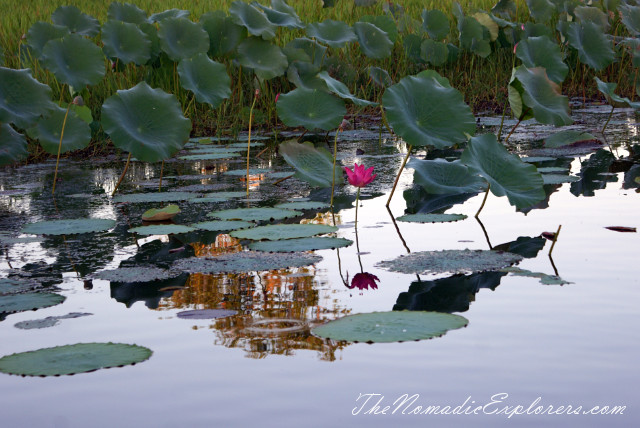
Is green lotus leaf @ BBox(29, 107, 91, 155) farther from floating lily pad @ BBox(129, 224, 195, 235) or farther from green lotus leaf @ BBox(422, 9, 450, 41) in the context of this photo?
Answer: green lotus leaf @ BBox(422, 9, 450, 41)

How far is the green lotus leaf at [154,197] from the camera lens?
11.2 ft

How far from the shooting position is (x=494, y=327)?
1.77 m

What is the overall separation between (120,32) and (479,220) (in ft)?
8.35

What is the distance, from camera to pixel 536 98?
3.67 meters

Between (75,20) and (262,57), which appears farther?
(75,20)

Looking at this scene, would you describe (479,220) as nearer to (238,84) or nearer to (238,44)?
(238,44)

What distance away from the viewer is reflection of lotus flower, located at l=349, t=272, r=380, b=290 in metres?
2.12

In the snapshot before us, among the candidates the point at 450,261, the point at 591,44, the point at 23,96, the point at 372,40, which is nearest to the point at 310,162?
the point at 23,96

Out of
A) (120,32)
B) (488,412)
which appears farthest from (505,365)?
(120,32)

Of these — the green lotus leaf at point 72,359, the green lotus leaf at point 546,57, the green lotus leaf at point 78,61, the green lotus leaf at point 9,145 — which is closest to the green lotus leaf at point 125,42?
the green lotus leaf at point 78,61

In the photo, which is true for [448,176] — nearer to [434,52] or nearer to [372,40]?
[372,40]

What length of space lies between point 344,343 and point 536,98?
7.41 feet

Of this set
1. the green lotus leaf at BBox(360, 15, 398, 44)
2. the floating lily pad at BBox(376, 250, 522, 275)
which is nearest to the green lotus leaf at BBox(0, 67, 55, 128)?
the floating lily pad at BBox(376, 250, 522, 275)

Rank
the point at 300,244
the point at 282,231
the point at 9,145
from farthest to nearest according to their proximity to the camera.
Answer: the point at 9,145 → the point at 282,231 → the point at 300,244
